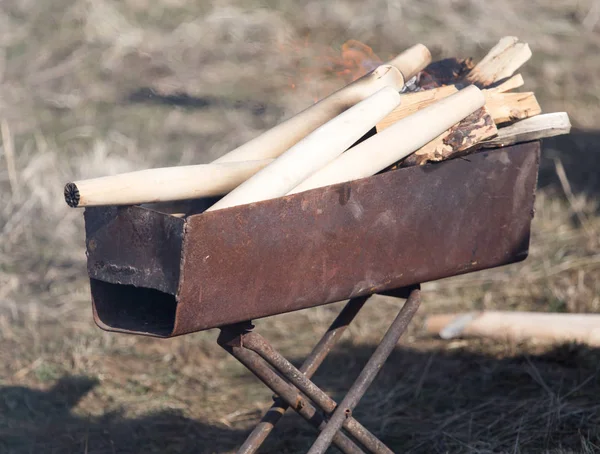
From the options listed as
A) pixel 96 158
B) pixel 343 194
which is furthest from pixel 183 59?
Answer: pixel 343 194

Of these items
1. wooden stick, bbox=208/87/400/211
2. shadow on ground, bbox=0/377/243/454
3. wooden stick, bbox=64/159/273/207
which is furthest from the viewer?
shadow on ground, bbox=0/377/243/454

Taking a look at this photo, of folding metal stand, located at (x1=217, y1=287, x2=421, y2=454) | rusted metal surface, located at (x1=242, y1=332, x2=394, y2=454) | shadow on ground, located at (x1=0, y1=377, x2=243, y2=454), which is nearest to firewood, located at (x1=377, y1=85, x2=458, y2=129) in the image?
folding metal stand, located at (x1=217, y1=287, x2=421, y2=454)

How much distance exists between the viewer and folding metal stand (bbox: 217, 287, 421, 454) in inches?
111

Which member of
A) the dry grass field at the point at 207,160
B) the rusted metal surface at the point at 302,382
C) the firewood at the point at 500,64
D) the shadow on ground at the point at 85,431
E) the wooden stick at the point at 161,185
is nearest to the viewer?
the wooden stick at the point at 161,185

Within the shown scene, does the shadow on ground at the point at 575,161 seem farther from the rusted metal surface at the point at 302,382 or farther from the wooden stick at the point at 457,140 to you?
the rusted metal surface at the point at 302,382

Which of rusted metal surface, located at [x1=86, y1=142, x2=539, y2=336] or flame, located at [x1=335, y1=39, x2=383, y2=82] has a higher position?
flame, located at [x1=335, y1=39, x2=383, y2=82]

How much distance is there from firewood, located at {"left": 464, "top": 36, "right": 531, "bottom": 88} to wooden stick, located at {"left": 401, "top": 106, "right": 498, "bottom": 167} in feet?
1.49

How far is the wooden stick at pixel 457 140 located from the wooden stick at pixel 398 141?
33 mm

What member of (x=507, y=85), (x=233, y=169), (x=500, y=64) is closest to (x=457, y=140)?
(x=507, y=85)

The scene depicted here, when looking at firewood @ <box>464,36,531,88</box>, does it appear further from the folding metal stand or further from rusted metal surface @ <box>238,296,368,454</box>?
rusted metal surface @ <box>238,296,368,454</box>

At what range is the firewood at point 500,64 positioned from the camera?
3.28 metres

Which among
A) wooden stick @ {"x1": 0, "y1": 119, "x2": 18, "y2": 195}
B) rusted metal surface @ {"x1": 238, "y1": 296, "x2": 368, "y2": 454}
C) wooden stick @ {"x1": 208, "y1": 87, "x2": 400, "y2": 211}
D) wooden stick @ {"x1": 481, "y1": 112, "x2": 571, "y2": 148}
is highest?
wooden stick @ {"x1": 208, "y1": 87, "x2": 400, "y2": 211}

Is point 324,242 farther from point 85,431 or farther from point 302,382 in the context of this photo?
point 85,431

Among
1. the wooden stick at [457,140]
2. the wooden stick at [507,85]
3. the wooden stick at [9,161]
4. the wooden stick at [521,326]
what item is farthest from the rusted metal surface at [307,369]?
the wooden stick at [9,161]
